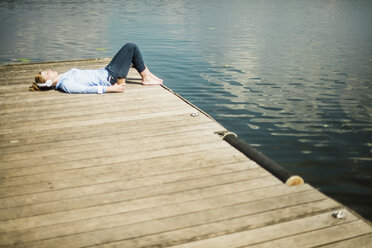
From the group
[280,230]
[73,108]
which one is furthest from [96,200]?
[73,108]

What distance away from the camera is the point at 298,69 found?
11906 mm

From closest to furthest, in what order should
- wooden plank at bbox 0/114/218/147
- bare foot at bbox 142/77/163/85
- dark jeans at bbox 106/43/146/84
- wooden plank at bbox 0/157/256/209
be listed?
wooden plank at bbox 0/157/256/209
wooden plank at bbox 0/114/218/147
dark jeans at bbox 106/43/146/84
bare foot at bbox 142/77/163/85

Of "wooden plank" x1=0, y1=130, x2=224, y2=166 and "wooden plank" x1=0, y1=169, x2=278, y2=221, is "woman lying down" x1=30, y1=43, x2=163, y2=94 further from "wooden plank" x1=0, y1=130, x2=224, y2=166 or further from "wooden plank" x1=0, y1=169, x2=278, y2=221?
"wooden plank" x1=0, y1=169, x2=278, y2=221

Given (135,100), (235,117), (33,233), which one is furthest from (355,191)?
(33,233)

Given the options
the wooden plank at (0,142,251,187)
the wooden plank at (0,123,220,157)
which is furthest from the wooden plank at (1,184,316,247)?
the wooden plank at (0,123,220,157)

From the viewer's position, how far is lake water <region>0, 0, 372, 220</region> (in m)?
5.88

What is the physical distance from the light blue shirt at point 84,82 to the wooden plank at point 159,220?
3.95 m

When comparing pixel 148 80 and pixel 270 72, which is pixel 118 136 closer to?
pixel 148 80

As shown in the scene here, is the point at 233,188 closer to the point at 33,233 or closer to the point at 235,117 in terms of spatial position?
the point at 33,233

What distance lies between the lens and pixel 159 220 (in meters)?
2.72

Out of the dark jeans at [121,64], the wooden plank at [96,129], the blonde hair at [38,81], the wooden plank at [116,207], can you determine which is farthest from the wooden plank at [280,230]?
the blonde hair at [38,81]

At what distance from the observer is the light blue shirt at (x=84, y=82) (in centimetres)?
625

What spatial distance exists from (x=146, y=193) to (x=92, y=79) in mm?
3931

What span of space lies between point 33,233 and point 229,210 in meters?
1.60
